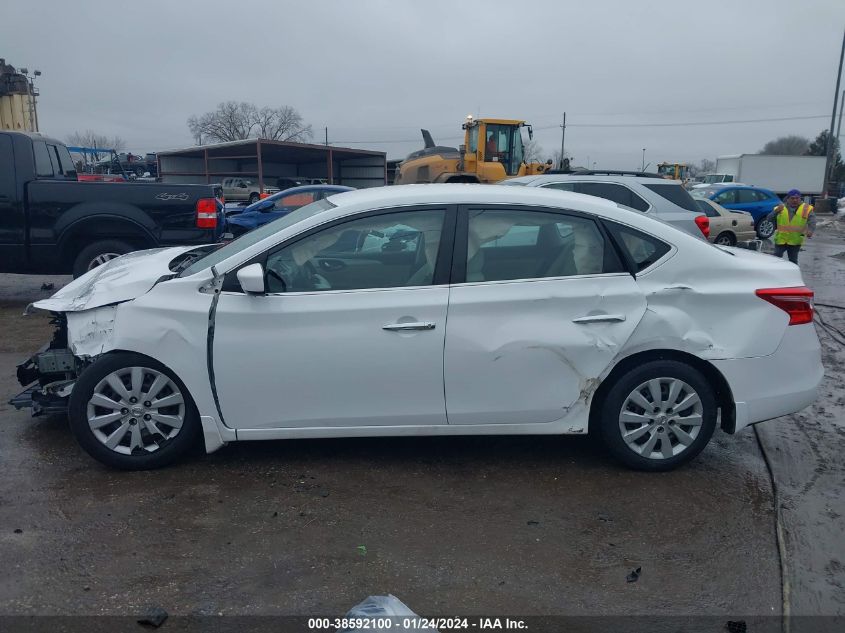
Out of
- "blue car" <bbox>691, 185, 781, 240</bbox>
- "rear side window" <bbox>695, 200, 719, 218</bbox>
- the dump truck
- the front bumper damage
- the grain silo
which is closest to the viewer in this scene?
the front bumper damage

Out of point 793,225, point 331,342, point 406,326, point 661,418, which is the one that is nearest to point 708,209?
point 793,225

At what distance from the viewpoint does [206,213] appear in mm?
8625

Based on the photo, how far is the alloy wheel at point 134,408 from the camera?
4078 millimetres

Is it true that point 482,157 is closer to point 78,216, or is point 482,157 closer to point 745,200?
point 745,200

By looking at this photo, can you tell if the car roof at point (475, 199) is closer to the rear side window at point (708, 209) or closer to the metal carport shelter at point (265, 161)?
the rear side window at point (708, 209)

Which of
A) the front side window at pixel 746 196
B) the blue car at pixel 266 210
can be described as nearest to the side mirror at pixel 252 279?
the blue car at pixel 266 210

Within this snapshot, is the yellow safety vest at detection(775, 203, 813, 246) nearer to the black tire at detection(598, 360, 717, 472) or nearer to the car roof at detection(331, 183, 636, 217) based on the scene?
the car roof at detection(331, 183, 636, 217)

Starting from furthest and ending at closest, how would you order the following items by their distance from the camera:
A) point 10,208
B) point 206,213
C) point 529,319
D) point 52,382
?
point 206,213 < point 10,208 < point 52,382 < point 529,319

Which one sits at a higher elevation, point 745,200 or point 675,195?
point 675,195

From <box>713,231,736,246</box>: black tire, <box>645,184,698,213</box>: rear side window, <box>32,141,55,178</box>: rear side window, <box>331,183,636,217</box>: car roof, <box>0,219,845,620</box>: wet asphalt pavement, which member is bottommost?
<box>0,219,845,620</box>: wet asphalt pavement

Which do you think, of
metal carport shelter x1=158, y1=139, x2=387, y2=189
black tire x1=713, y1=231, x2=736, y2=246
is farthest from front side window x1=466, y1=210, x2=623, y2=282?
metal carport shelter x1=158, y1=139, x2=387, y2=189

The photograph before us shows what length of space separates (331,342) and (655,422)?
1979mm

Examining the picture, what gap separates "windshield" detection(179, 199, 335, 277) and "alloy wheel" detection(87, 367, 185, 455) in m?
0.70

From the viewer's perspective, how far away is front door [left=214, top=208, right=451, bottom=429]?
158 inches
